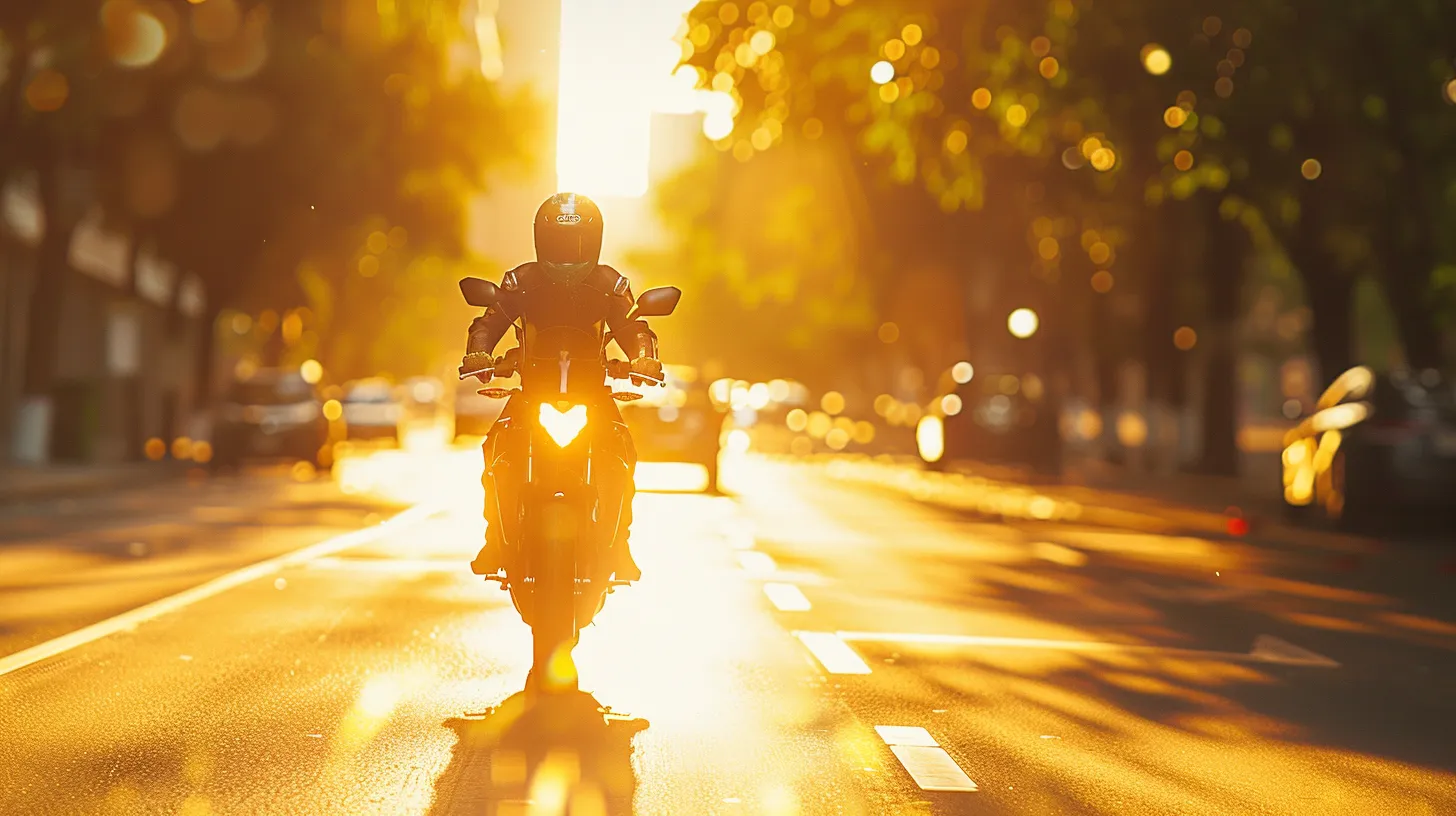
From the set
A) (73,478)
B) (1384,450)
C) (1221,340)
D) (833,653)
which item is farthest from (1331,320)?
(833,653)

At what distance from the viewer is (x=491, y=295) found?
919 cm

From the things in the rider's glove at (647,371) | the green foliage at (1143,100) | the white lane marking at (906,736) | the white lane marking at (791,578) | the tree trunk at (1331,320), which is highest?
the green foliage at (1143,100)

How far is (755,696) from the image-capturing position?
30.0 feet

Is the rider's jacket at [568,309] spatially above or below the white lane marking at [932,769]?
above

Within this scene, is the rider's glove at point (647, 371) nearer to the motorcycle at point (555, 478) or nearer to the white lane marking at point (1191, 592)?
the motorcycle at point (555, 478)

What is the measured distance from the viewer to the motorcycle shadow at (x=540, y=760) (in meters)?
6.61

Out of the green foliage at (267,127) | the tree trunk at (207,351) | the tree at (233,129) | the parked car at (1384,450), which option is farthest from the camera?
the tree trunk at (207,351)

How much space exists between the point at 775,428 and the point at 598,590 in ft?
218

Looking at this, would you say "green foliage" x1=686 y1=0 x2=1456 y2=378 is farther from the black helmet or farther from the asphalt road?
the black helmet

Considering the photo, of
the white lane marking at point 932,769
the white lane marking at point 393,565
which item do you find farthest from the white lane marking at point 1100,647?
the white lane marking at point 393,565

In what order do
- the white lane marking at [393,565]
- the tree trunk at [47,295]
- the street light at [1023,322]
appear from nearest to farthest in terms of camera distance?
the white lane marking at [393,565] → the tree trunk at [47,295] → the street light at [1023,322]

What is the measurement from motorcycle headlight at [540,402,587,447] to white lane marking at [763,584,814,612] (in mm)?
4237

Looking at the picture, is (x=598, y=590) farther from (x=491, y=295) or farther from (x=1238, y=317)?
(x=1238, y=317)

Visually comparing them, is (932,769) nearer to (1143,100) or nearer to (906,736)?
(906,736)
